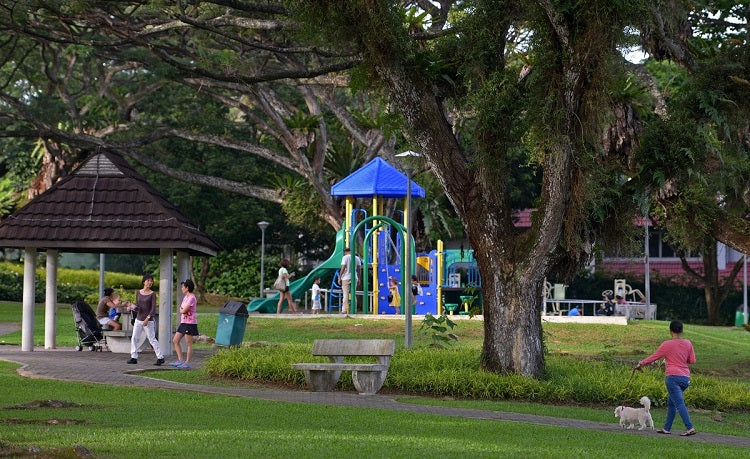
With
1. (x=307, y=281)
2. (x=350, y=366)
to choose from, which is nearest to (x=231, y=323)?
(x=350, y=366)

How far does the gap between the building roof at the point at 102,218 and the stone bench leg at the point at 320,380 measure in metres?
5.69

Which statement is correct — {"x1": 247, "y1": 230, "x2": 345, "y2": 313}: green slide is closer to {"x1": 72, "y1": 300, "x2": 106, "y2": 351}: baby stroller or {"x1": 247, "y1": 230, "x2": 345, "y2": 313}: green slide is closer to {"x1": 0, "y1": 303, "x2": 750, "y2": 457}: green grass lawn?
{"x1": 72, "y1": 300, "x2": 106, "y2": 351}: baby stroller

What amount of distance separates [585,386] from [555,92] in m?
4.31

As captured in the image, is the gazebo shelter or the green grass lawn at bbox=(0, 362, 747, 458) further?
the gazebo shelter

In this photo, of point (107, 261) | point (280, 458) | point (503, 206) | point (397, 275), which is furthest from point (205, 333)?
point (107, 261)

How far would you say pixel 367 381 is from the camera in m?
18.3

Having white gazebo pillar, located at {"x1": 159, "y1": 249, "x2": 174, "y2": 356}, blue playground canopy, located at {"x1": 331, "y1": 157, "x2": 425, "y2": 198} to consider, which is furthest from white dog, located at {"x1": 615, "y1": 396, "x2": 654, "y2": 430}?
blue playground canopy, located at {"x1": 331, "y1": 157, "x2": 425, "y2": 198}

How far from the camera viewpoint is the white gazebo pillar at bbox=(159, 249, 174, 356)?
24109 mm

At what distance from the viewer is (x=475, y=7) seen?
18.9 m

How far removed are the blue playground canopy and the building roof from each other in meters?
12.9

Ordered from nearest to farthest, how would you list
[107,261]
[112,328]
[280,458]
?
[280,458]
[112,328]
[107,261]

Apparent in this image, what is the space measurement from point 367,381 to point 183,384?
276cm

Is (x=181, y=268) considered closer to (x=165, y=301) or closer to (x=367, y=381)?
(x=165, y=301)

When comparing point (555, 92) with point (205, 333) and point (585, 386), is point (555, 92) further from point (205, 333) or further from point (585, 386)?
point (205, 333)
